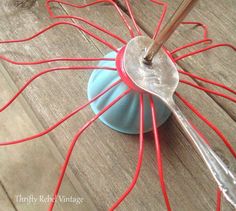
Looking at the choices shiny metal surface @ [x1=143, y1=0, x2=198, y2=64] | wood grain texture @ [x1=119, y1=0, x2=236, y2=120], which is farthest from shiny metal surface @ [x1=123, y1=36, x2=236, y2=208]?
wood grain texture @ [x1=119, y1=0, x2=236, y2=120]

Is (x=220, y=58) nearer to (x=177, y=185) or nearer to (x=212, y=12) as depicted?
(x=212, y=12)

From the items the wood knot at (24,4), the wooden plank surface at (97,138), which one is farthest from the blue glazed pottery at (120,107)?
the wood knot at (24,4)

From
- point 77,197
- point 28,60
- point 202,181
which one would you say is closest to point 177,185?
point 202,181

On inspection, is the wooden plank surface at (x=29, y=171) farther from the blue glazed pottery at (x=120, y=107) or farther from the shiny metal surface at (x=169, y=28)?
the shiny metal surface at (x=169, y=28)

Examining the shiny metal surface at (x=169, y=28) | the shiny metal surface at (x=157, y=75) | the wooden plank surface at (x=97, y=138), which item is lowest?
the wooden plank surface at (x=97, y=138)

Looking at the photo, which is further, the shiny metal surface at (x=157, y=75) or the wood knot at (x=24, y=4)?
the wood knot at (x=24, y=4)

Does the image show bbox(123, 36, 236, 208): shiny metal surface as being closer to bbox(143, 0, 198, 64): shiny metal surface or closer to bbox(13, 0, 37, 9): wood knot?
bbox(143, 0, 198, 64): shiny metal surface
